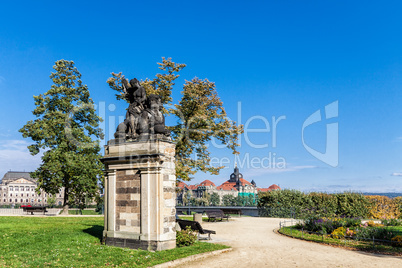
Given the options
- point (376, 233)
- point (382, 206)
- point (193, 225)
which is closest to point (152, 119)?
point (193, 225)

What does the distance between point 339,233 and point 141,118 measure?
11.6m

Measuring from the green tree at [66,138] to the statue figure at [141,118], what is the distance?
17.2 metres

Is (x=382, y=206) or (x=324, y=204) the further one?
(x=324, y=204)

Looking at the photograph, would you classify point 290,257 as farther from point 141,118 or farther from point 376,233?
point 141,118

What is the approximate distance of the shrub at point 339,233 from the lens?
52.4ft

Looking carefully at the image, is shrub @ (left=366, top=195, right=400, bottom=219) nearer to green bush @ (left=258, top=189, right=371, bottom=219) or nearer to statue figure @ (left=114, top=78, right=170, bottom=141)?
green bush @ (left=258, top=189, right=371, bottom=219)

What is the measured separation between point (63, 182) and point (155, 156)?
2151cm

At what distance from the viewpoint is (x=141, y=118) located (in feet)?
40.2

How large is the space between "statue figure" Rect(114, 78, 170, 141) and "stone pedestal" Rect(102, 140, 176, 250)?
445 mm

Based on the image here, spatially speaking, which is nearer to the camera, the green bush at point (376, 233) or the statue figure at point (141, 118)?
the statue figure at point (141, 118)

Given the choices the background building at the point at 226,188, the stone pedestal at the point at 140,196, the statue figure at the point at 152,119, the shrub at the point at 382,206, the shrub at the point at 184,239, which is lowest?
the background building at the point at 226,188

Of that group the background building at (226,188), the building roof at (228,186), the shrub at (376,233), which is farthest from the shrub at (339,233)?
the building roof at (228,186)

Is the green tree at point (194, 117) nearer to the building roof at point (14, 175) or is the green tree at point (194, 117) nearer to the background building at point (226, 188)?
the background building at point (226, 188)

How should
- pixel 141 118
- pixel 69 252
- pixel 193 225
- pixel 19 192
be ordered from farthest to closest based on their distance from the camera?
pixel 19 192
pixel 193 225
pixel 141 118
pixel 69 252
